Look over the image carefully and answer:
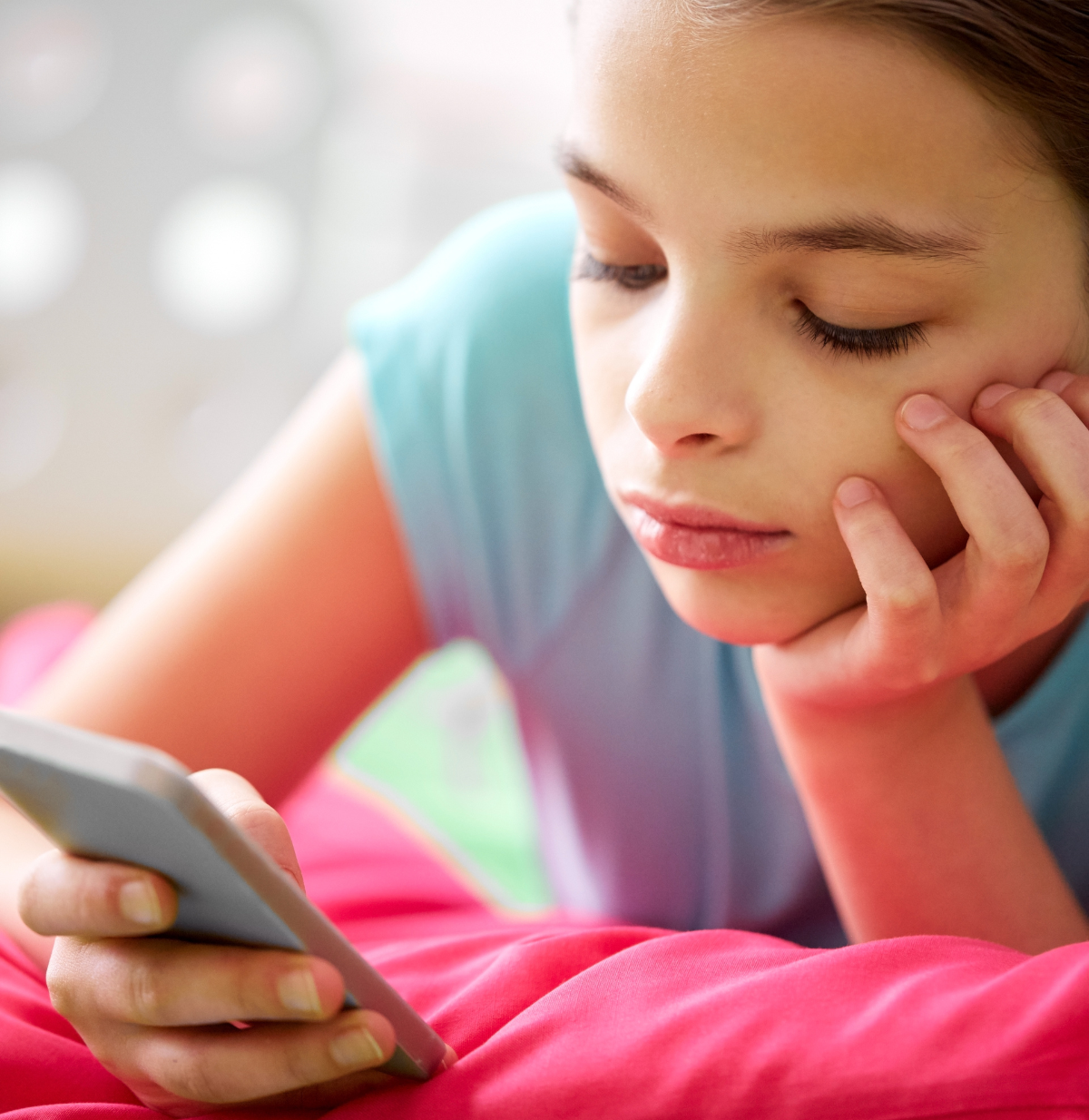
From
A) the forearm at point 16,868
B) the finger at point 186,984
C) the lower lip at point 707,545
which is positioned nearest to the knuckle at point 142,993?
the finger at point 186,984

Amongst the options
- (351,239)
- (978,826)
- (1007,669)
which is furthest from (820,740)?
(351,239)

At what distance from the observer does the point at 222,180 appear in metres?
2.18

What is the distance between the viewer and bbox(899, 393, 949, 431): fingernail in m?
0.55

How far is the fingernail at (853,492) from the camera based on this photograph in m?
0.57

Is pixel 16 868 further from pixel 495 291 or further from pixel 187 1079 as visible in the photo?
pixel 495 291

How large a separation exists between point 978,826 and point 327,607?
0.50 metres

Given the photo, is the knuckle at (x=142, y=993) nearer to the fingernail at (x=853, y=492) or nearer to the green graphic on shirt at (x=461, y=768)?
the fingernail at (x=853, y=492)

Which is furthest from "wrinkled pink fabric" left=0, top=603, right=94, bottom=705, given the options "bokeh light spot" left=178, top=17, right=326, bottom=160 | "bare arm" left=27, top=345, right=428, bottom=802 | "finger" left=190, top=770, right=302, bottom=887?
"bokeh light spot" left=178, top=17, right=326, bottom=160

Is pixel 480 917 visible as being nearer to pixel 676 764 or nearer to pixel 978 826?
pixel 676 764

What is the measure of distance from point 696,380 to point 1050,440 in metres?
0.18

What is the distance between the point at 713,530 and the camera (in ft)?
1.99

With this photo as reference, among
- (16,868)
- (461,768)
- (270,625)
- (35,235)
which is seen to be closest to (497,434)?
(270,625)

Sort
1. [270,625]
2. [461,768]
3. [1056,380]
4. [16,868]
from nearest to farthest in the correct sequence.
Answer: [1056,380], [16,868], [270,625], [461,768]

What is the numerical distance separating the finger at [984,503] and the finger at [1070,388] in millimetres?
44
